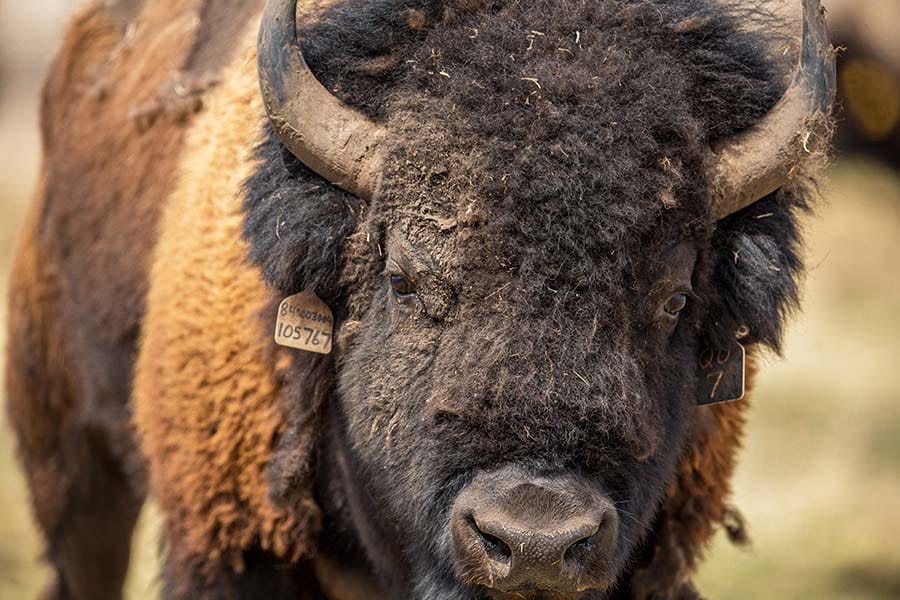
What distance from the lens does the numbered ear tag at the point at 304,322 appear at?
3920mm

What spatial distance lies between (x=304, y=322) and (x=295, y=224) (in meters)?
0.30

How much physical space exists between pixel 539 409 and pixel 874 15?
718 cm

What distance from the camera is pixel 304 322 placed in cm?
393

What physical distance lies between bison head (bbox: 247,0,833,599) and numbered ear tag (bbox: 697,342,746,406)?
64 mm

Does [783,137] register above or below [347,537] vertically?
above

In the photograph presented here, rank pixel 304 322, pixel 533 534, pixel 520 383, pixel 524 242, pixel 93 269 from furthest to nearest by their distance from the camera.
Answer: pixel 93 269 < pixel 304 322 < pixel 524 242 < pixel 520 383 < pixel 533 534

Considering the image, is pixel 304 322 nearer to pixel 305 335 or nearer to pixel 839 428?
pixel 305 335

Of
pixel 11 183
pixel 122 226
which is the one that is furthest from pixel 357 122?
pixel 11 183

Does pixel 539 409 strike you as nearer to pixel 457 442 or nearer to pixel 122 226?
pixel 457 442

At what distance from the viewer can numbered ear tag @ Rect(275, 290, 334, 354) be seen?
392cm

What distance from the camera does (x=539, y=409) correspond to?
325cm

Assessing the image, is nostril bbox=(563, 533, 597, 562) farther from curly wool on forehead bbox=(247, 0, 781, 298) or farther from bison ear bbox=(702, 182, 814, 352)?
→ bison ear bbox=(702, 182, 814, 352)

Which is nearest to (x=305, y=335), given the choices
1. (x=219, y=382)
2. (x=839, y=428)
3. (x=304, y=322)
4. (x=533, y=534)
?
(x=304, y=322)

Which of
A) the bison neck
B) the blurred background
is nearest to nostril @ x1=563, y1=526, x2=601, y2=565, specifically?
the bison neck
